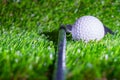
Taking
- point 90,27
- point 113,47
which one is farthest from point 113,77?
point 90,27

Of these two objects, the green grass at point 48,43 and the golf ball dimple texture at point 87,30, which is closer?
the green grass at point 48,43

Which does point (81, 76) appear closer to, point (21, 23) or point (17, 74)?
point (17, 74)

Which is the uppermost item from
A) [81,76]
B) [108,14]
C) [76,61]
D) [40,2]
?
[81,76]

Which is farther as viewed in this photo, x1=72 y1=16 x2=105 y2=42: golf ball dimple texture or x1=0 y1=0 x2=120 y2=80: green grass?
x1=72 y1=16 x2=105 y2=42: golf ball dimple texture
